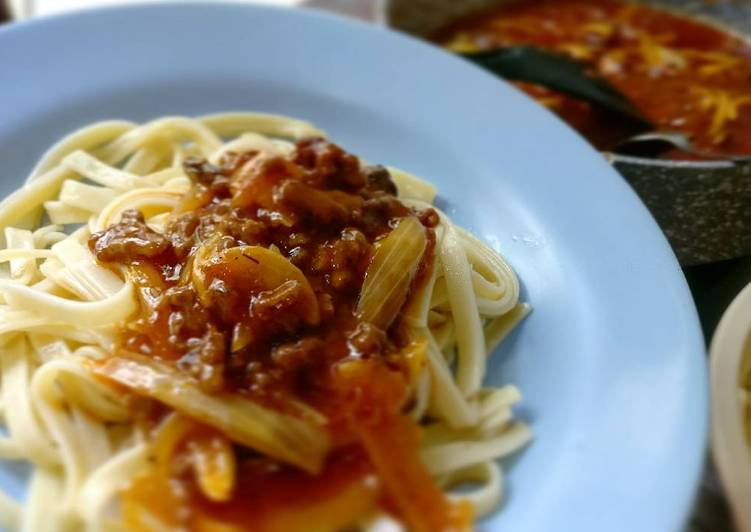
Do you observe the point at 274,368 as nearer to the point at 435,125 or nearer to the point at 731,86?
the point at 435,125

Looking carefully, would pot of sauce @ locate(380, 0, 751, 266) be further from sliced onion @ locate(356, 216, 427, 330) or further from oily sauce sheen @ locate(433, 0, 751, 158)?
sliced onion @ locate(356, 216, 427, 330)

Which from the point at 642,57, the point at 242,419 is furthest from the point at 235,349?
the point at 642,57

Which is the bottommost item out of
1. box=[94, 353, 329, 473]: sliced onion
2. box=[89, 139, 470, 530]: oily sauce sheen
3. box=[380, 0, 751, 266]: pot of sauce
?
box=[94, 353, 329, 473]: sliced onion

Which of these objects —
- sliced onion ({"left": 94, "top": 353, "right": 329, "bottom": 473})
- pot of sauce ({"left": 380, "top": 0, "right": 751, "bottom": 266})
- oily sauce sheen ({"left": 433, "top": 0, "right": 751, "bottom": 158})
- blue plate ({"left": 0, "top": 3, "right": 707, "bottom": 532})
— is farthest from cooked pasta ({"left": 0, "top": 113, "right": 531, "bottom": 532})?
oily sauce sheen ({"left": 433, "top": 0, "right": 751, "bottom": 158})

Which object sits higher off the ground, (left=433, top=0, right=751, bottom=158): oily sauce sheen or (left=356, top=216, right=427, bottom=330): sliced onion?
(left=433, top=0, right=751, bottom=158): oily sauce sheen

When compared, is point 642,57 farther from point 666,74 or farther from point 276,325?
point 276,325

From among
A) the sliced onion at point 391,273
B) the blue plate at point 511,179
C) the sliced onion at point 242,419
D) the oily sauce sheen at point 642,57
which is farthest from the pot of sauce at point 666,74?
the sliced onion at point 242,419
